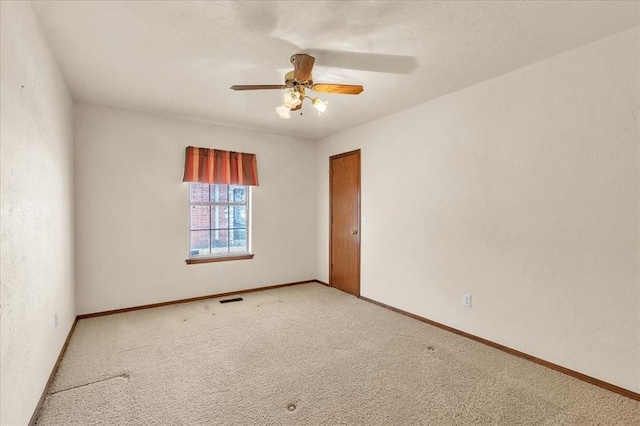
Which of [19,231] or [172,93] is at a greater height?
[172,93]

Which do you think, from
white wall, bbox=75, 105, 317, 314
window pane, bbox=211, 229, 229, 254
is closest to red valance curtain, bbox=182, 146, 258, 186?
white wall, bbox=75, 105, 317, 314

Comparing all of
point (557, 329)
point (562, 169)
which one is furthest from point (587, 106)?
point (557, 329)

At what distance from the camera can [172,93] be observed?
3.30 m

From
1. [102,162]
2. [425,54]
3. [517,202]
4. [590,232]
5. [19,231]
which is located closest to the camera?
[19,231]

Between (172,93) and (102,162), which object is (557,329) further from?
(102,162)

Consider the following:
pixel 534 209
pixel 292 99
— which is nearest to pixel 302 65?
pixel 292 99

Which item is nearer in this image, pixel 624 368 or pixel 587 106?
pixel 624 368

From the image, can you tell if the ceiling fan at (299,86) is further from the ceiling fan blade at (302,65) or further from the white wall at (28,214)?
the white wall at (28,214)

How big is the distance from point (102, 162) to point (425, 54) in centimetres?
369

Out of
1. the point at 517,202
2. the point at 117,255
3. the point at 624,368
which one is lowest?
the point at 624,368

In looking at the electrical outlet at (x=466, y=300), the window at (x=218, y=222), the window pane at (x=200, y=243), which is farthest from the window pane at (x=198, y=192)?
the electrical outlet at (x=466, y=300)

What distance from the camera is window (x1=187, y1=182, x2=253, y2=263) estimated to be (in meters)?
4.43

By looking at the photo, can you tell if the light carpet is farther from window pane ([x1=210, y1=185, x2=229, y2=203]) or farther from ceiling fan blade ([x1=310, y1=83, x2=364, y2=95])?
ceiling fan blade ([x1=310, y1=83, x2=364, y2=95])

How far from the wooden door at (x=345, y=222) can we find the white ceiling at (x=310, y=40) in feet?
4.92
